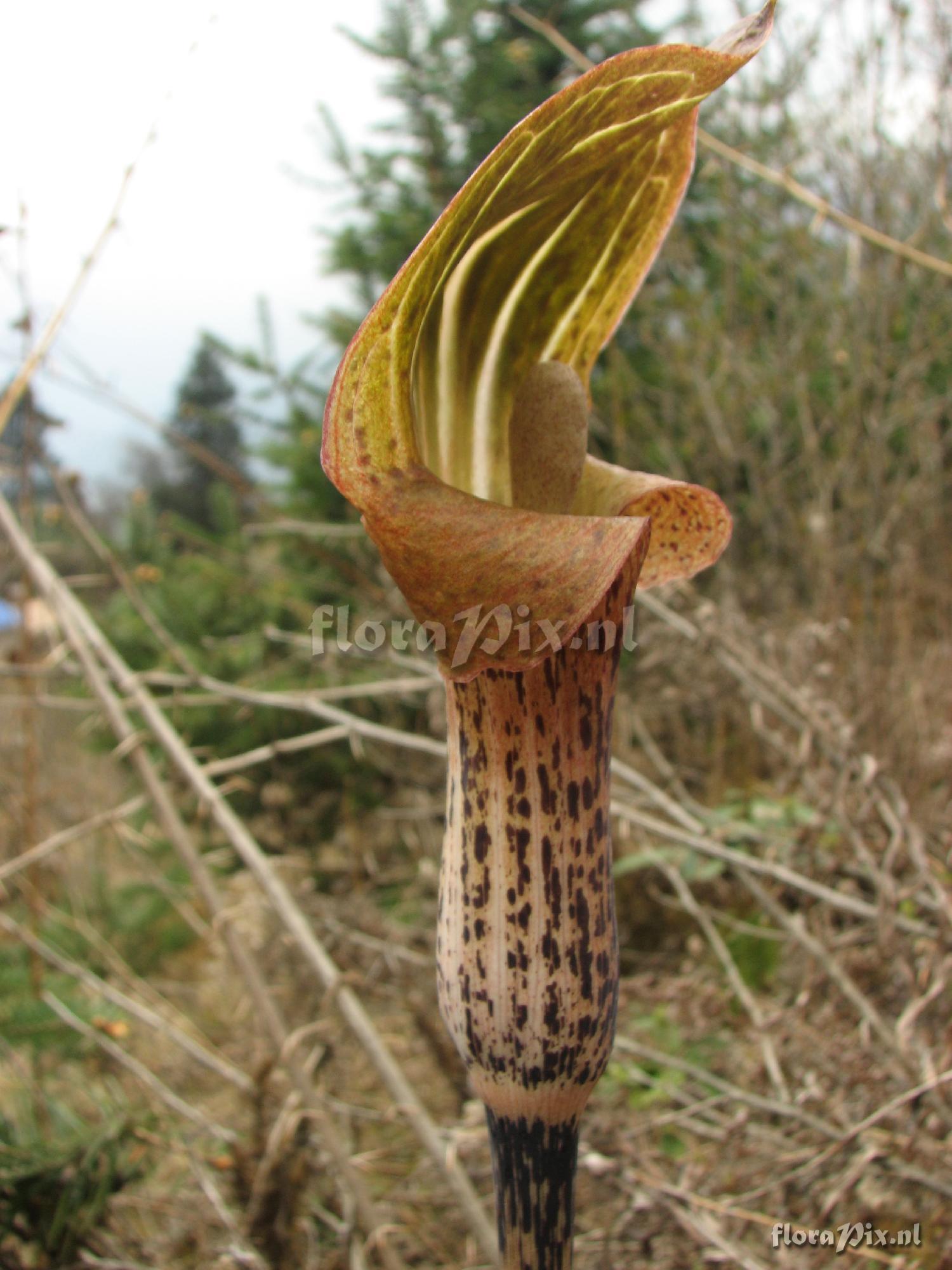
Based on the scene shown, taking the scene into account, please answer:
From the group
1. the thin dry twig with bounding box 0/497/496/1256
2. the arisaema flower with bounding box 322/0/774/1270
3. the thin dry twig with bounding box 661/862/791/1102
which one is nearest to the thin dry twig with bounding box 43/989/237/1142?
the thin dry twig with bounding box 0/497/496/1256

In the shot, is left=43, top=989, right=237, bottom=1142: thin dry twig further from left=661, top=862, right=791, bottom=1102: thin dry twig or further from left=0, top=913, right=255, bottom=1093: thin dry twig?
left=661, top=862, right=791, bottom=1102: thin dry twig

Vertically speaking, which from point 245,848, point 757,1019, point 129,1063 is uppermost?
point 245,848

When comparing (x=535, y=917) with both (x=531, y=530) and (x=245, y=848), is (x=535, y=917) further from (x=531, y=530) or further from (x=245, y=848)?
(x=245, y=848)

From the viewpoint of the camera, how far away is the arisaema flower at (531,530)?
19.1 inches

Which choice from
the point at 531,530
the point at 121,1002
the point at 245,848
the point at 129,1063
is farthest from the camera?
the point at 121,1002

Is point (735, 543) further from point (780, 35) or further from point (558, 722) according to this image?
point (558, 722)

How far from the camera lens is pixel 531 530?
50 cm

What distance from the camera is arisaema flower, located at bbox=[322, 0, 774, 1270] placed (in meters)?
0.48

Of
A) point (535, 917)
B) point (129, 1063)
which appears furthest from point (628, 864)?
point (535, 917)

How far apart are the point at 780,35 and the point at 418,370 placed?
12.1ft

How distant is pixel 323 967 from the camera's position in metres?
1.05

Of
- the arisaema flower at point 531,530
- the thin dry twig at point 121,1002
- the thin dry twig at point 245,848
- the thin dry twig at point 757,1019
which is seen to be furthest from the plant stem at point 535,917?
the thin dry twig at point 121,1002

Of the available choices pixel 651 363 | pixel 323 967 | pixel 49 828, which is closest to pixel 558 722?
pixel 323 967

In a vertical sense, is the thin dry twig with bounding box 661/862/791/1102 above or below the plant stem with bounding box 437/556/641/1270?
below
